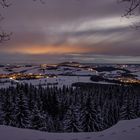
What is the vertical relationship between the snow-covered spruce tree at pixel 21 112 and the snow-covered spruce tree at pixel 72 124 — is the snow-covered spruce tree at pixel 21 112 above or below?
above

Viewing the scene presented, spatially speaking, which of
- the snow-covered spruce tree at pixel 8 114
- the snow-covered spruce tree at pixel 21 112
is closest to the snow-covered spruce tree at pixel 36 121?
the snow-covered spruce tree at pixel 21 112

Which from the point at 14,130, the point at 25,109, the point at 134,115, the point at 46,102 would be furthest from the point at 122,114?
the point at 14,130

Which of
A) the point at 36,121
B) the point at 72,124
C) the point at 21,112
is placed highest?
the point at 21,112

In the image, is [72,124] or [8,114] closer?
[8,114]

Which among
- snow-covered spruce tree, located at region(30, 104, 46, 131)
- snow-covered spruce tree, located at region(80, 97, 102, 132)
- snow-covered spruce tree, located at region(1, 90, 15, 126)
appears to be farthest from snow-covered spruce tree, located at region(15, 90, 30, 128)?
snow-covered spruce tree, located at region(80, 97, 102, 132)

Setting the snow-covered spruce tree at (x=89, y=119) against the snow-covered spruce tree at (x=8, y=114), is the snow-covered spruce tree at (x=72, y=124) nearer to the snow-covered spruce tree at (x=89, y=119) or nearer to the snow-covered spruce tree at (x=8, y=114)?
the snow-covered spruce tree at (x=89, y=119)

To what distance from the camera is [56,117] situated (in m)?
61.9

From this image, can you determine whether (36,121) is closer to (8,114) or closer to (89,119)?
(8,114)

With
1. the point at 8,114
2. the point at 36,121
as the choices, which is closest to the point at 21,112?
the point at 8,114

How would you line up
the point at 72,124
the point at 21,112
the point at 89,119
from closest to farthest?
1. the point at 21,112
2. the point at 89,119
3. the point at 72,124

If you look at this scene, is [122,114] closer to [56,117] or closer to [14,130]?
[56,117]

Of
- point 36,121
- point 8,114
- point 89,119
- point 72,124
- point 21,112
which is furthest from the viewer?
point 72,124

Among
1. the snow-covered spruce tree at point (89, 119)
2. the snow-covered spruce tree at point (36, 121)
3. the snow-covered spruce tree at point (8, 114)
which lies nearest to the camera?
the snow-covered spruce tree at point (36, 121)

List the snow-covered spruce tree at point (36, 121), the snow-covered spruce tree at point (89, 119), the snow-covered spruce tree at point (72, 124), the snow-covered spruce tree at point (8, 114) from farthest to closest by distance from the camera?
the snow-covered spruce tree at point (72, 124) < the snow-covered spruce tree at point (89, 119) < the snow-covered spruce tree at point (8, 114) < the snow-covered spruce tree at point (36, 121)
